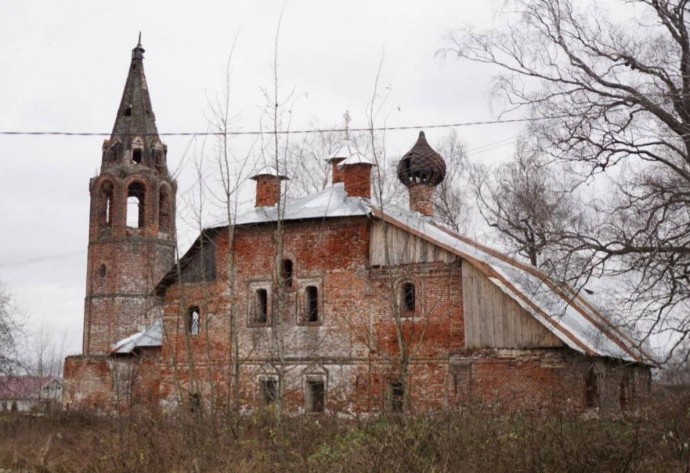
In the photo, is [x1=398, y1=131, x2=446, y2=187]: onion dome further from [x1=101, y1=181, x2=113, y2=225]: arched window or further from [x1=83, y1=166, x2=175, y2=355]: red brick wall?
[x1=101, y1=181, x2=113, y2=225]: arched window

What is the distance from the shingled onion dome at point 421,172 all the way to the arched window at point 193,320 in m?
6.80

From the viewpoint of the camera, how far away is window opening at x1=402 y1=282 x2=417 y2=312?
710 inches

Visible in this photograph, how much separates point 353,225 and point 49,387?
181 feet

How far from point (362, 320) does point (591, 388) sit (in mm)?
5104

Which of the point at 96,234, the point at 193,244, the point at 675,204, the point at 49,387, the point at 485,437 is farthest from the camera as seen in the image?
the point at 49,387

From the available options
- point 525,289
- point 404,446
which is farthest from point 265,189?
point 404,446

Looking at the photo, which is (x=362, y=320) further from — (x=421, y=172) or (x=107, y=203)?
(x=107, y=203)

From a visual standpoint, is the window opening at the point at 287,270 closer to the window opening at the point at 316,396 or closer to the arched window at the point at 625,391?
the window opening at the point at 316,396

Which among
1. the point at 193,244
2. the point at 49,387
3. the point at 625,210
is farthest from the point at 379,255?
the point at 49,387

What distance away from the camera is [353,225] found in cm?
1867

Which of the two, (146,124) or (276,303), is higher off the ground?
(146,124)

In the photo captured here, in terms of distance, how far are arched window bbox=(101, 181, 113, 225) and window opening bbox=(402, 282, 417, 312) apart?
1587 cm

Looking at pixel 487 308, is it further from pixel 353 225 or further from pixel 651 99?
pixel 651 99

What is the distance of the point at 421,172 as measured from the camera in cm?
2283
